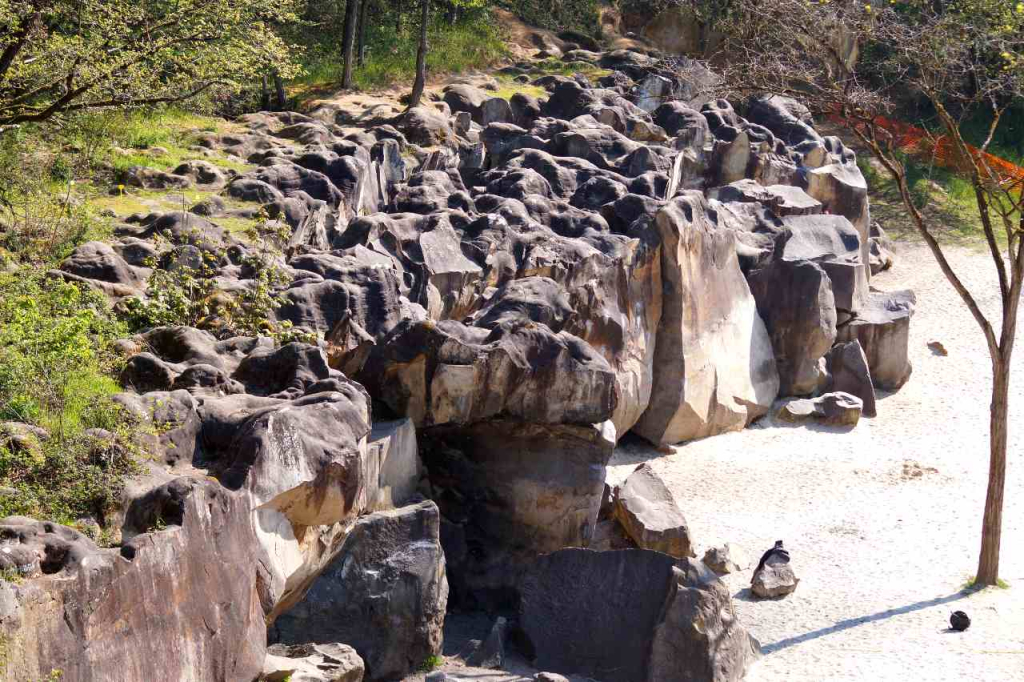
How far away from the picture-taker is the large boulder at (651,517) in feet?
59.3

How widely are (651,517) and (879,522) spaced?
4.84 metres

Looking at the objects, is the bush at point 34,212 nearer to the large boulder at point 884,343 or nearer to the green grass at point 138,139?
the green grass at point 138,139

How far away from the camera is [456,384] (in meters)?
16.5

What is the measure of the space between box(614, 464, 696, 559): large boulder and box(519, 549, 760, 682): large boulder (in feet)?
9.02

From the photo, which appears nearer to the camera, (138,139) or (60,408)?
(60,408)

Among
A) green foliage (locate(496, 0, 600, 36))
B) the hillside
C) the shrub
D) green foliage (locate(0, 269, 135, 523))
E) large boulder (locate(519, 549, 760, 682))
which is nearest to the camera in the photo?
green foliage (locate(0, 269, 135, 523))

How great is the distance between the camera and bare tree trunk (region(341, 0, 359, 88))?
32.7 m

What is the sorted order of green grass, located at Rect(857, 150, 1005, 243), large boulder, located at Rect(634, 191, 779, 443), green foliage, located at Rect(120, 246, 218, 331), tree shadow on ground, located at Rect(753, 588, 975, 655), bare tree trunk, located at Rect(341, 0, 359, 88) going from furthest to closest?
1. green grass, located at Rect(857, 150, 1005, 243)
2. bare tree trunk, located at Rect(341, 0, 359, 88)
3. large boulder, located at Rect(634, 191, 779, 443)
4. tree shadow on ground, located at Rect(753, 588, 975, 655)
5. green foliage, located at Rect(120, 246, 218, 331)

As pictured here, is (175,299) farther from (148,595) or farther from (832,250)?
(832,250)

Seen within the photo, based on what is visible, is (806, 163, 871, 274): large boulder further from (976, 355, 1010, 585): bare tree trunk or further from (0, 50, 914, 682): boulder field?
(976, 355, 1010, 585): bare tree trunk

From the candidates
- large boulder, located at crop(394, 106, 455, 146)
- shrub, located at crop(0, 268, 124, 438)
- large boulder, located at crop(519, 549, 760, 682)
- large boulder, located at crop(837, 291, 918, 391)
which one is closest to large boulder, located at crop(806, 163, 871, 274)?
large boulder, located at crop(837, 291, 918, 391)

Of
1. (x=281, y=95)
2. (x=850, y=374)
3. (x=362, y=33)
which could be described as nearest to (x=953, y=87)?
(x=850, y=374)

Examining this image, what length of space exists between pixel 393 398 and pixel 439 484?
1818 millimetres

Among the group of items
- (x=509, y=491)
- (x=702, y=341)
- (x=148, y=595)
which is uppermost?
(x=148, y=595)
